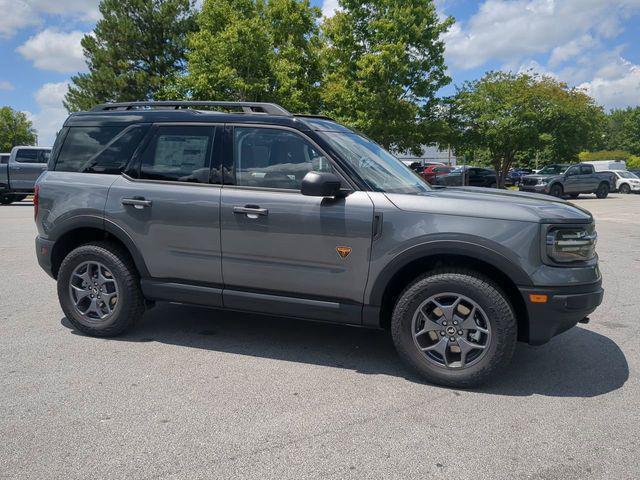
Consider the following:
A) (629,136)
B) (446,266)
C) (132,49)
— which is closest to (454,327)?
(446,266)

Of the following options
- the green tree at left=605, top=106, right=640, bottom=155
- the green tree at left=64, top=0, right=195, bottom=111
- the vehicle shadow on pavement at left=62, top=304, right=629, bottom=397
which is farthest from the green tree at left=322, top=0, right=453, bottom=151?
the green tree at left=605, top=106, right=640, bottom=155

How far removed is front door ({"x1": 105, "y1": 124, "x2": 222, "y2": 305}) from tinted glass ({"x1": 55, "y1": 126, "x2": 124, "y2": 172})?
0.42 m

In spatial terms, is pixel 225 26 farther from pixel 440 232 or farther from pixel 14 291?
pixel 440 232

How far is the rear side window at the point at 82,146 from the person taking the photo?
4.73 m

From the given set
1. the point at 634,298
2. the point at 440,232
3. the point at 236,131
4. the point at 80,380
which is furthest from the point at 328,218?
the point at 634,298

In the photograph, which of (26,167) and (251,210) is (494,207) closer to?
(251,210)

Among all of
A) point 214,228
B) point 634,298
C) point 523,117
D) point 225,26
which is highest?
point 225,26

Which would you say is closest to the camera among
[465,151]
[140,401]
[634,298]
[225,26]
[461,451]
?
[461,451]

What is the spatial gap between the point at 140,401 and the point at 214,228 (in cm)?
139

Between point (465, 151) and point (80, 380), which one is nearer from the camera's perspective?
point (80, 380)

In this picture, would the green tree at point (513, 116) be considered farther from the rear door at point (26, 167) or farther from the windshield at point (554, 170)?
the rear door at point (26, 167)

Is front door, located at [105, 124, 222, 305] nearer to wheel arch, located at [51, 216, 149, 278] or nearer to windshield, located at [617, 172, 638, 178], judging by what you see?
wheel arch, located at [51, 216, 149, 278]

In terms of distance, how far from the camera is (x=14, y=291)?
21.0 ft

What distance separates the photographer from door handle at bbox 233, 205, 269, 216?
4035 mm
